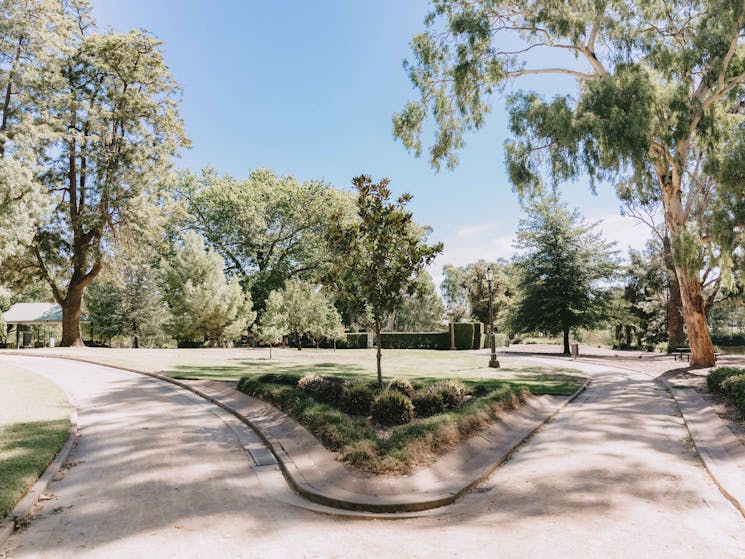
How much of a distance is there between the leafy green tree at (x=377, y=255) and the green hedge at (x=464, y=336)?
99.6ft

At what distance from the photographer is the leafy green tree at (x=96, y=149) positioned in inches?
1065

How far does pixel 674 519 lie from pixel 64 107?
105ft

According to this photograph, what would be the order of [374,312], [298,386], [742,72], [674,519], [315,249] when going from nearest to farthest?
1. [674,519]
2. [374,312]
3. [298,386]
4. [742,72]
5. [315,249]

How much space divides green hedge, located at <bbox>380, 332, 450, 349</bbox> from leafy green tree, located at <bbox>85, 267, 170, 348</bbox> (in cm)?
1842

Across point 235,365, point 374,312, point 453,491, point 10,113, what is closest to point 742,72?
point 374,312

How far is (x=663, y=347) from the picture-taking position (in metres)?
36.6

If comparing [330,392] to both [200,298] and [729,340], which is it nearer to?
[200,298]

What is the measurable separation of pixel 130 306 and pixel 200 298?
971 cm

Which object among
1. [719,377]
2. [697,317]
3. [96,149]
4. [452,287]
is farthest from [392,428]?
[452,287]

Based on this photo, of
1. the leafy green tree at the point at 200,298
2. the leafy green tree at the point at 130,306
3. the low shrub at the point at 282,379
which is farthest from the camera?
the leafy green tree at the point at 130,306

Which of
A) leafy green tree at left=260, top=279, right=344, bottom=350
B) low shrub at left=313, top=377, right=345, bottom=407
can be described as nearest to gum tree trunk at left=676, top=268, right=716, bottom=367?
low shrub at left=313, top=377, right=345, bottom=407

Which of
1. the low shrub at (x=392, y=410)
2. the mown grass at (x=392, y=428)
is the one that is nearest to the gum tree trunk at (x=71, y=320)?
the mown grass at (x=392, y=428)

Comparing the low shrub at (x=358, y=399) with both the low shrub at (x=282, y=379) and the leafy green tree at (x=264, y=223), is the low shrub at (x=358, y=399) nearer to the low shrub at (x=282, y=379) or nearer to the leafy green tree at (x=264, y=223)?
the low shrub at (x=282, y=379)

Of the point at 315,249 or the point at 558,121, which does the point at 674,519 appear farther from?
the point at 315,249
